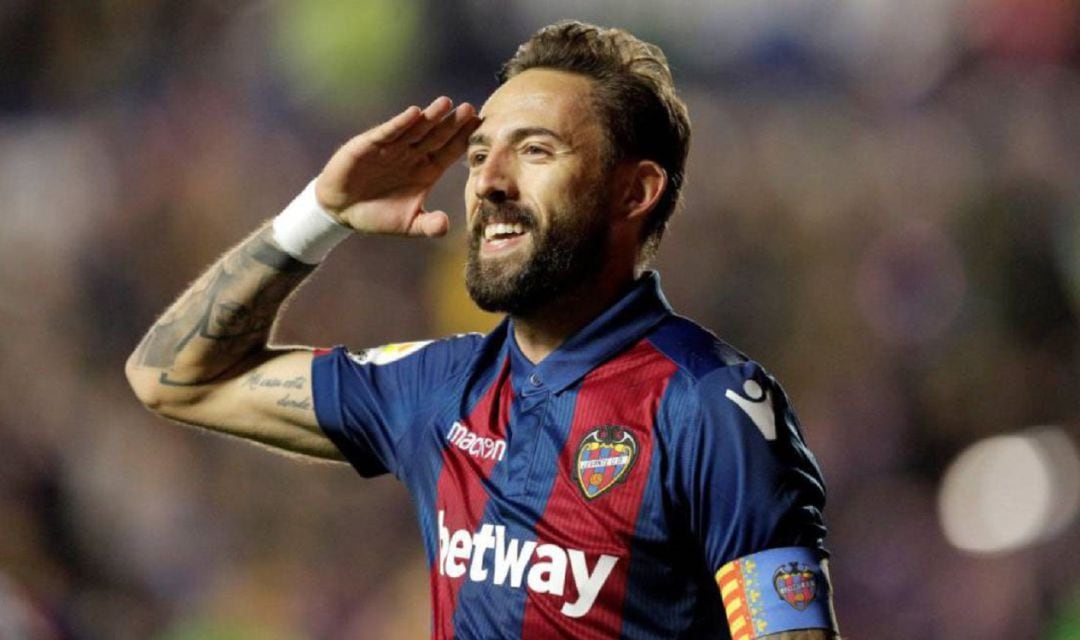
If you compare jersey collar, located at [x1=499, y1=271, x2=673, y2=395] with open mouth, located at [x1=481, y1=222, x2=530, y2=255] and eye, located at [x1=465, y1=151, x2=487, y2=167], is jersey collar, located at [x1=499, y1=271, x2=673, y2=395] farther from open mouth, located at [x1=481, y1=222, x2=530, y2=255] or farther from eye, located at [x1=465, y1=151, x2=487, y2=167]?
eye, located at [x1=465, y1=151, x2=487, y2=167]

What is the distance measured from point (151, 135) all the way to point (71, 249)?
62 centimetres

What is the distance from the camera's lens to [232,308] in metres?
3.32

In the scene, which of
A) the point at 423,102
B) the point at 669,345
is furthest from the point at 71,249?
the point at 669,345

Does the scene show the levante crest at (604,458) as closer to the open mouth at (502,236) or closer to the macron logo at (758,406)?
the macron logo at (758,406)

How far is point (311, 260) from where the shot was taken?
3312mm

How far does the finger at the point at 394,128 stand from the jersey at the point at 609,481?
1.51 feet

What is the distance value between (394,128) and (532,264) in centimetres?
44

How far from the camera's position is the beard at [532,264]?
9.34 feet

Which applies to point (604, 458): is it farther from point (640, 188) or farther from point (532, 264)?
point (640, 188)

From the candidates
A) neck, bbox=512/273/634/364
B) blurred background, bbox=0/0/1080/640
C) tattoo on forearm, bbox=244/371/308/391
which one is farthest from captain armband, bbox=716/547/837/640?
blurred background, bbox=0/0/1080/640

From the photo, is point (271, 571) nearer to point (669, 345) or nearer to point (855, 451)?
point (855, 451)

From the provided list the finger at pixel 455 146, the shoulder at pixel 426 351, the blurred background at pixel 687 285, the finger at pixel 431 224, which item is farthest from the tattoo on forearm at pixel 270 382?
the blurred background at pixel 687 285

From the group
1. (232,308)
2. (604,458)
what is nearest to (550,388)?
(604,458)

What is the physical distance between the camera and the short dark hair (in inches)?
118
